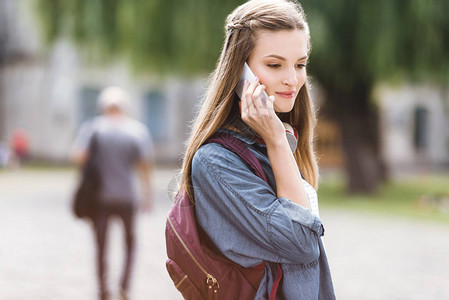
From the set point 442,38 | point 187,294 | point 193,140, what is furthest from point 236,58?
point 442,38

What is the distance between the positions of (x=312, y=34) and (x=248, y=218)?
10.1 metres

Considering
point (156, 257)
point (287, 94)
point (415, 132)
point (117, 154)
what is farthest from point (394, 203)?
point (415, 132)

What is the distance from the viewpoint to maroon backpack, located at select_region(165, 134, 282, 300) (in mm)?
1674

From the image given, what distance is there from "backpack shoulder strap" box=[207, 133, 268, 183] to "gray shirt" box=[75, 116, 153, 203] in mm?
3827

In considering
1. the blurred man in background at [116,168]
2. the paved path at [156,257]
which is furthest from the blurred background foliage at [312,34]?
the blurred man in background at [116,168]

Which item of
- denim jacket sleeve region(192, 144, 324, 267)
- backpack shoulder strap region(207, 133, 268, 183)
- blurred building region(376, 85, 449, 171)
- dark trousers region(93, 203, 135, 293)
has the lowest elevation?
blurred building region(376, 85, 449, 171)

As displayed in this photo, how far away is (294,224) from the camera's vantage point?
1.61m

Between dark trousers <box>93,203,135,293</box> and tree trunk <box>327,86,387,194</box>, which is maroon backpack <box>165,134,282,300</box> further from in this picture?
tree trunk <box>327,86,387,194</box>

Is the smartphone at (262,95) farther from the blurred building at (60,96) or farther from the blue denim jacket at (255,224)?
the blurred building at (60,96)

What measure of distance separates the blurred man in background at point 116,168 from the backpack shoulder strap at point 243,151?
151 inches

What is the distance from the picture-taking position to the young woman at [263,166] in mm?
1627

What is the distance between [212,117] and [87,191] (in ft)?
12.4

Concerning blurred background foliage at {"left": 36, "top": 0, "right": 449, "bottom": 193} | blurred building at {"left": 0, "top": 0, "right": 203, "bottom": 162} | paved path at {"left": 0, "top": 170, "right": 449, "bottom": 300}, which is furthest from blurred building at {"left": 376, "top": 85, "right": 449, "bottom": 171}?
paved path at {"left": 0, "top": 170, "right": 449, "bottom": 300}

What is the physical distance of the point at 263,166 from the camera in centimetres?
175
